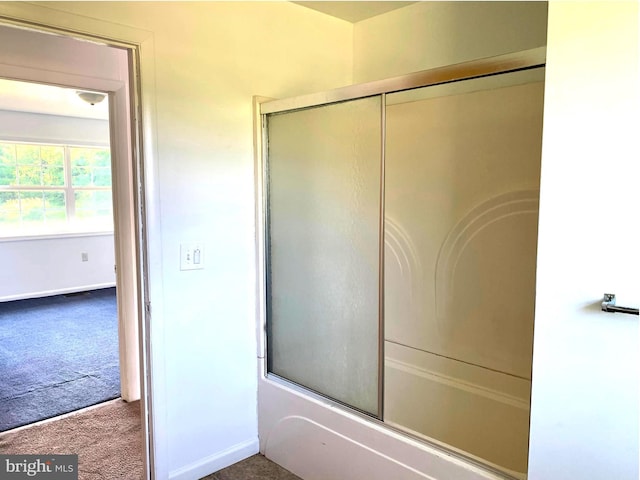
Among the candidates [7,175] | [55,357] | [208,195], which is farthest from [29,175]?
[208,195]

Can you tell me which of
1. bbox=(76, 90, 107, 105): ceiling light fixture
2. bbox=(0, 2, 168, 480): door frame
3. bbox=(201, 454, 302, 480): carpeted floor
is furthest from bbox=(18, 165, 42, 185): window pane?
bbox=(201, 454, 302, 480): carpeted floor

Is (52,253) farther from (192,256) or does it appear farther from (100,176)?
(192,256)

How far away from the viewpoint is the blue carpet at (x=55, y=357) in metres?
3.14

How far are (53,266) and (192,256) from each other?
15.9ft

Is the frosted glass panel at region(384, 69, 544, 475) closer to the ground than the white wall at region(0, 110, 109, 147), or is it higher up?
closer to the ground

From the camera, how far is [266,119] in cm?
240

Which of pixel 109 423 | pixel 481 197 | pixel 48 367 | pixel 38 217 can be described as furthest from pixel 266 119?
pixel 38 217

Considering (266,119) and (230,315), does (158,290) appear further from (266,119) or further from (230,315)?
(266,119)

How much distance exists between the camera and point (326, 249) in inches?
96.2

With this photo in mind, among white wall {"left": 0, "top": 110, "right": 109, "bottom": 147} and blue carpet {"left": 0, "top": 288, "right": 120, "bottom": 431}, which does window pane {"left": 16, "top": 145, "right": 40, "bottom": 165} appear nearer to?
white wall {"left": 0, "top": 110, "right": 109, "bottom": 147}

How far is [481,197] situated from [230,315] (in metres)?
1.40

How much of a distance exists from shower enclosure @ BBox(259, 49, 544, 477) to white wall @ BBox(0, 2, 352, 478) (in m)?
0.16
